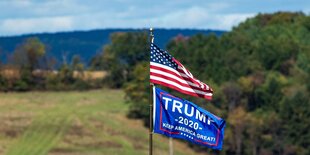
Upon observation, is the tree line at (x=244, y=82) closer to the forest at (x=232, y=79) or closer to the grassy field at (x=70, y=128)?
the forest at (x=232, y=79)

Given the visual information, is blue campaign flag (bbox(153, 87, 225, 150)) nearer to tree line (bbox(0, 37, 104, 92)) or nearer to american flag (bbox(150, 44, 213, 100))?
american flag (bbox(150, 44, 213, 100))

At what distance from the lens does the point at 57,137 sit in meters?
138

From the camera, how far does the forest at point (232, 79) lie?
152 m

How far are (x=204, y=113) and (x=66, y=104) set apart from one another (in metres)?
129

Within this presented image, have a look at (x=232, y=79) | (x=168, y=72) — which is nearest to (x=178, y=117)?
(x=168, y=72)

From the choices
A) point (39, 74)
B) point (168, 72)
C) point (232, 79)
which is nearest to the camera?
point (168, 72)

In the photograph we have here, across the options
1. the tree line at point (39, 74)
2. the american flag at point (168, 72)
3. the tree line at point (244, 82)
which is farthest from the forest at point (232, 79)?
the american flag at point (168, 72)

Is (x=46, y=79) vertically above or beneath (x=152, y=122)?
beneath

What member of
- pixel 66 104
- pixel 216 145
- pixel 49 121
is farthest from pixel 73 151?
pixel 216 145

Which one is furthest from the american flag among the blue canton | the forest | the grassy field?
the forest

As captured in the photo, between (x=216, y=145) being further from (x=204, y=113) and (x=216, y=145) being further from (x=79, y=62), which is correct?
(x=79, y=62)

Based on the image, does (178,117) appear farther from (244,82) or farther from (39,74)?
(39,74)

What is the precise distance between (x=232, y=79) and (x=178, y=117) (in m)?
140

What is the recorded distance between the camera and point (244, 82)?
170500mm
